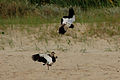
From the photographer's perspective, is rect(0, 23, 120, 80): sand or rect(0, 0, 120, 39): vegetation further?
rect(0, 0, 120, 39): vegetation

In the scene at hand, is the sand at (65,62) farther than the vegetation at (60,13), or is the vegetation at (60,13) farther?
the vegetation at (60,13)

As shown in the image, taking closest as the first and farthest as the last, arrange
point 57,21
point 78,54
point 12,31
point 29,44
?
point 78,54 → point 29,44 → point 12,31 → point 57,21

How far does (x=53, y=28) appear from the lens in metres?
9.01

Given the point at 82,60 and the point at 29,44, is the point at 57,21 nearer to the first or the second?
the point at 29,44

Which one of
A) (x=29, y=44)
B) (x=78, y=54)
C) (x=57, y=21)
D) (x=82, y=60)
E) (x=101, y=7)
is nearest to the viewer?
(x=82, y=60)

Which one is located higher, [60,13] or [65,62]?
[60,13]

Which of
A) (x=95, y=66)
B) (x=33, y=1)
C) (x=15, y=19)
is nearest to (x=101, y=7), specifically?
(x=33, y=1)

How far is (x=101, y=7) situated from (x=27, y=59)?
651 centimetres

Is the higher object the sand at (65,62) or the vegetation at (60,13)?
the vegetation at (60,13)

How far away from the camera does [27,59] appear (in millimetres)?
6176

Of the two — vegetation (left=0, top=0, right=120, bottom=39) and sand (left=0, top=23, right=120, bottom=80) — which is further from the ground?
vegetation (left=0, top=0, right=120, bottom=39)

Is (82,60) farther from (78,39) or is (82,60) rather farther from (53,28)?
(53,28)

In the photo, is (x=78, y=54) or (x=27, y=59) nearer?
(x=27, y=59)

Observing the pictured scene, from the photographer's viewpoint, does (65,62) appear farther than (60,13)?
No
